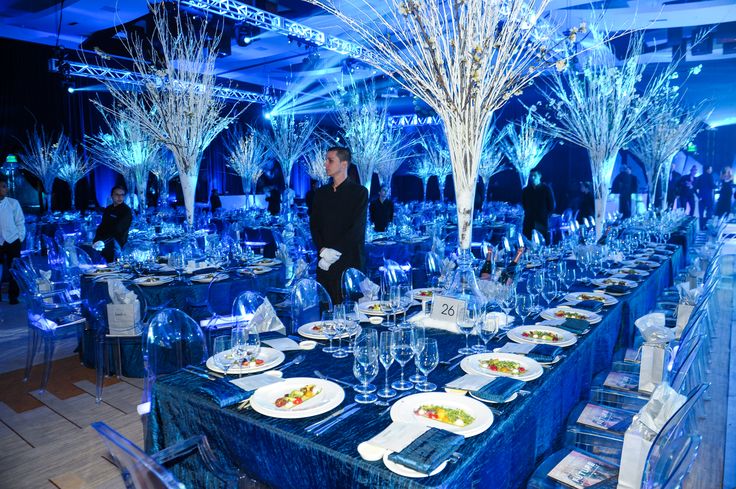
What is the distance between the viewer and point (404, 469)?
4.11 ft

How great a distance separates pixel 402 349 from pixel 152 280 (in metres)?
2.99

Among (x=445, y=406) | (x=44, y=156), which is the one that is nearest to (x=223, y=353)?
(x=445, y=406)

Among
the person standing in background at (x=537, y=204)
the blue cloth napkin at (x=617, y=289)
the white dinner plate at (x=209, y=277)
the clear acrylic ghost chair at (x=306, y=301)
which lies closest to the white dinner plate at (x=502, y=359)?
the clear acrylic ghost chair at (x=306, y=301)

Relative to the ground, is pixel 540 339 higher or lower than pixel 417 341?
lower

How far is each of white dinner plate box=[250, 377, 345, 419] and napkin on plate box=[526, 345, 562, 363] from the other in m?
0.80

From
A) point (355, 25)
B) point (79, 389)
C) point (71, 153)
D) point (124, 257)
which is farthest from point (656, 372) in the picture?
point (71, 153)

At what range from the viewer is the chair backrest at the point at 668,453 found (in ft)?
4.54

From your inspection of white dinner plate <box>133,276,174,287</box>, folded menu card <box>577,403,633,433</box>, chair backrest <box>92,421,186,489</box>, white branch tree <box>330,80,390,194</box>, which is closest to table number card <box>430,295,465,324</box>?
folded menu card <box>577,403,633,433</box>

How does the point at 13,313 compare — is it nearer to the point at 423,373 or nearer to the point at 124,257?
the point at 124,257

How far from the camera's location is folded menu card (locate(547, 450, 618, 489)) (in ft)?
5.70

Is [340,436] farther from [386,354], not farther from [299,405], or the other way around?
[386,354]

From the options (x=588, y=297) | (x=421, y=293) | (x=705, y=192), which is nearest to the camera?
(x=588, y=297)

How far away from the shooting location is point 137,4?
9000 millimetres

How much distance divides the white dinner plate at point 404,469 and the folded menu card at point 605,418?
3.73 ft
